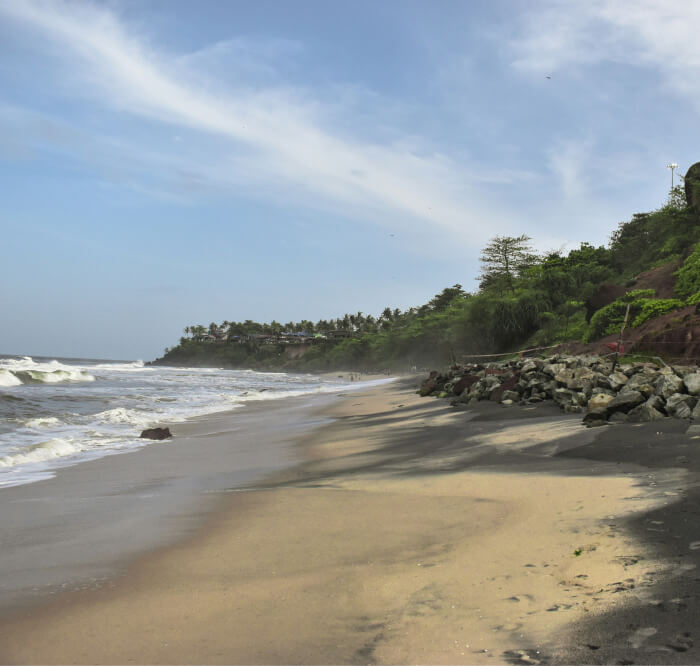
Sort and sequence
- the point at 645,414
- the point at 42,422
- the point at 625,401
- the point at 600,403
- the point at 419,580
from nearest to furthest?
the point at 419,580, the point at 645,414, the point at 625,401, the point at 600,403, the point at 42,422

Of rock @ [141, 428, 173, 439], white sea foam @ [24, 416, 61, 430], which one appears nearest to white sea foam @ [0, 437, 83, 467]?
rock @ [141, 428, 173, 439]

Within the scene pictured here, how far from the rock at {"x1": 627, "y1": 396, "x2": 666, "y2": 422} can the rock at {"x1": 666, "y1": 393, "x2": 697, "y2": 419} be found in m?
0.15

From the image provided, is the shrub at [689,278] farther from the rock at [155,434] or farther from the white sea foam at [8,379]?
the white sea foam at [8,379]

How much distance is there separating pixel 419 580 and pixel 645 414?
587 centimetres

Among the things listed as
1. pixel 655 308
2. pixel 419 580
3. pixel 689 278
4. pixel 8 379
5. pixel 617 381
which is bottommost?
pixel 419 580

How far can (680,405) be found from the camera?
7.70 meters

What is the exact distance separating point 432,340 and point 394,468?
6600cm

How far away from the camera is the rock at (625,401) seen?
8188 mm

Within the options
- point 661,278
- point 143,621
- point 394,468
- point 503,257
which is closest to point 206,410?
point 394,468

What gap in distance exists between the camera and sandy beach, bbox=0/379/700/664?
2.55 metres

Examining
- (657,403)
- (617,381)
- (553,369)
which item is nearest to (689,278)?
(553,369)

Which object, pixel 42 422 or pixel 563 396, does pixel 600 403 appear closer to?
pixel 563 396

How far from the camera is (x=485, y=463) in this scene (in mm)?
6906

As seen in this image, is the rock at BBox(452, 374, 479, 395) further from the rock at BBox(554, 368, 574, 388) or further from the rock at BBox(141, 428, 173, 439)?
the rock at BBox(141, 428, 173, 439)
